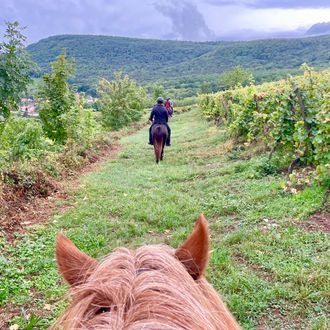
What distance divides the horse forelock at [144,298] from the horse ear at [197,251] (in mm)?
49

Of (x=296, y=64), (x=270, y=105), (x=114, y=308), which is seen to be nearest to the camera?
(x=114, y=308)

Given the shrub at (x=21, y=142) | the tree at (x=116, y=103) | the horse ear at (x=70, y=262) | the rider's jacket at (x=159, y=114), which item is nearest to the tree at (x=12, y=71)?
the shrub at (x=21, y=142)

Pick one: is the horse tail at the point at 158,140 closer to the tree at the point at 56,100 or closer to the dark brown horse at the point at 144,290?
the tree at the point at 56,100

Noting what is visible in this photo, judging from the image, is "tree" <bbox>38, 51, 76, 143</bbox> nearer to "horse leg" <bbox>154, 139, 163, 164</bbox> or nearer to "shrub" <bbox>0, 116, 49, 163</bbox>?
"shrub" <bbox>0, 116, 49, 163</bbox>

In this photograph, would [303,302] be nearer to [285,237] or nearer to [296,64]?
[285,237]

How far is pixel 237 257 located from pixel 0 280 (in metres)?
2.80

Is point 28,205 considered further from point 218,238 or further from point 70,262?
point 70,262

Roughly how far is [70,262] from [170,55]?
510 ft

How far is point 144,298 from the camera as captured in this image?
1106 mm

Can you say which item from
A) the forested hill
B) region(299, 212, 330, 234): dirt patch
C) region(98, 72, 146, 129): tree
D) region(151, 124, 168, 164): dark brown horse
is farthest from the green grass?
the forested hill

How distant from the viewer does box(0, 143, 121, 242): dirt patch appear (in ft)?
21.3

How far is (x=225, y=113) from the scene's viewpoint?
64.1ft

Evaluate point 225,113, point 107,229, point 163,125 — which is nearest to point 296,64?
point 225,113

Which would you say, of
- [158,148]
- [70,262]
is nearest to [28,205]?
[158,148]
